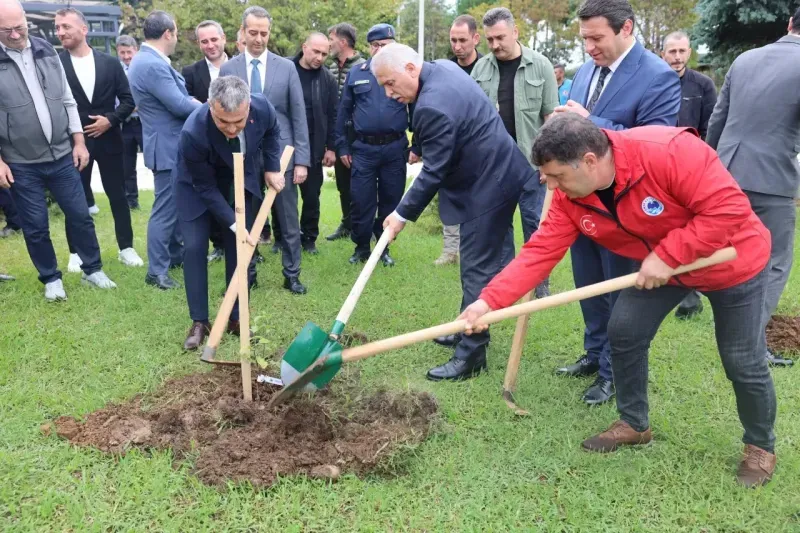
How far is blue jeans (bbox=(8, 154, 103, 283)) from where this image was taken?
16.6ft

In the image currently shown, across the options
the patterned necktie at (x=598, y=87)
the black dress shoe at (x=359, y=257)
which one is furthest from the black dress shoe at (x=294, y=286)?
the patterned necktie at (x=598, y=87)

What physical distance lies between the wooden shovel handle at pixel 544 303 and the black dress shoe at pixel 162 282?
306 cm

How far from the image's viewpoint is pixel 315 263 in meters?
6.38

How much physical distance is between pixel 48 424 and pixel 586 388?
120 inches

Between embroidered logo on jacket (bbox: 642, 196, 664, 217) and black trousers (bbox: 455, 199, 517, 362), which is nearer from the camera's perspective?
embroidered logo on jacket (bbox: 642, 196, 664, 217)

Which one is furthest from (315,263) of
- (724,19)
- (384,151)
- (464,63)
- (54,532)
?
(724,19)

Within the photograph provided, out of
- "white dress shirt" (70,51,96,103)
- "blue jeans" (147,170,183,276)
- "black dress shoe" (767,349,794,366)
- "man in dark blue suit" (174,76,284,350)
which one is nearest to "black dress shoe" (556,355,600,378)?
"black dress shoe" (767,349,794,366)

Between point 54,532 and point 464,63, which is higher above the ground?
point 464,63

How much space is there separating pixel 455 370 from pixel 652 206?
5.99ft

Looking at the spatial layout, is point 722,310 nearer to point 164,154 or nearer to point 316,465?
point 316,465

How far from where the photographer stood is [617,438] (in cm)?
322

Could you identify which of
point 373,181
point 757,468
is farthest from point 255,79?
point 757,468

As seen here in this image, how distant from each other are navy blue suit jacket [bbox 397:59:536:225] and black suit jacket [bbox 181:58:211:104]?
309cm

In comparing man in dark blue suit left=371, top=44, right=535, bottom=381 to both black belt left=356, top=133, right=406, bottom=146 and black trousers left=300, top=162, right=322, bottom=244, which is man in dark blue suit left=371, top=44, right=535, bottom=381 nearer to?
black belt left=356, top=133, right=406, bottom=146
